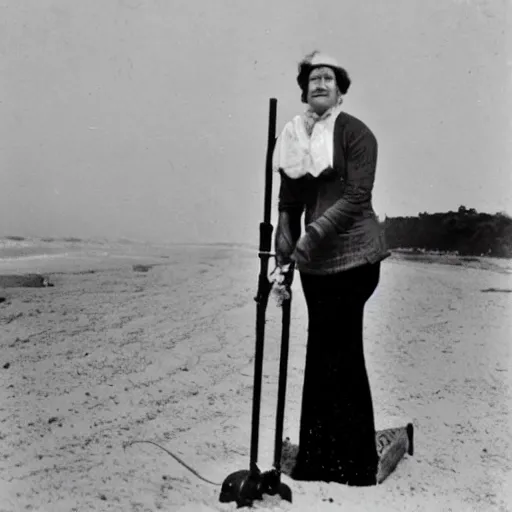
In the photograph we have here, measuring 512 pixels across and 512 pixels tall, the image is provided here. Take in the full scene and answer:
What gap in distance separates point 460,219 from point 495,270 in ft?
1.54

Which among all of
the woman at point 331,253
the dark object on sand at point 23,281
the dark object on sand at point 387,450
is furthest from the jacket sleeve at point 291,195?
the dark object on sand at point 23,281

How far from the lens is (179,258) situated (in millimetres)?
3820

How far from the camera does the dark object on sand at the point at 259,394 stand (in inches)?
101

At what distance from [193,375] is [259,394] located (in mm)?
1160

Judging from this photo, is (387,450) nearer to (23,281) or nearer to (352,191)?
(352,191)

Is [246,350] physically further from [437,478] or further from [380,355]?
[437,478]

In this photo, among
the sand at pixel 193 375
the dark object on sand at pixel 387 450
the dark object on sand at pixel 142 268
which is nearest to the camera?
the dark object on sand at pixel 387 450

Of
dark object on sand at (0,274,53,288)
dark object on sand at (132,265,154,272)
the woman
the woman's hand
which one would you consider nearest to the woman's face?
the woman

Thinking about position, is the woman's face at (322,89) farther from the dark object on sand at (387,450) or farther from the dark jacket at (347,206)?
the dark object on sand at (387,450)

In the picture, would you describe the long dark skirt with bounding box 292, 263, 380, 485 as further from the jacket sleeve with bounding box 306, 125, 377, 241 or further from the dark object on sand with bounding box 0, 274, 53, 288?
the dark object on sand with bounding box 0, 274, 53, 288

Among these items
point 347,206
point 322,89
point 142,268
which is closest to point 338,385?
point 347,206

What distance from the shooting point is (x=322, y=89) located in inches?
104

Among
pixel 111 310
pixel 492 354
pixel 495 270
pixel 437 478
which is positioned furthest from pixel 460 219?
pixel 111 310

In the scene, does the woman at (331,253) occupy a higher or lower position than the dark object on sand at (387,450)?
higher
